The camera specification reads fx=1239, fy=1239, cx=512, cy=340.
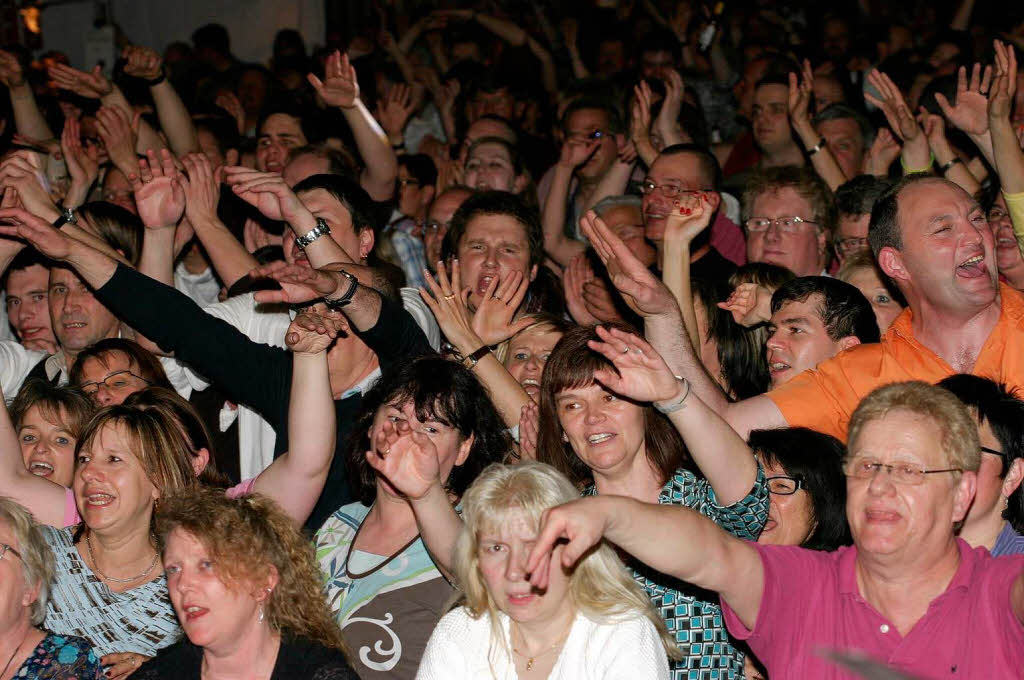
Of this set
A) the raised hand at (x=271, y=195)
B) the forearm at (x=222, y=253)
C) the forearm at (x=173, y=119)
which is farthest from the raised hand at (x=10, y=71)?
the raised hand at (x=271, y=195)

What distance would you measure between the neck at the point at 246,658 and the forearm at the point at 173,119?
376 centimetres

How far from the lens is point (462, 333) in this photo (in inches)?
155

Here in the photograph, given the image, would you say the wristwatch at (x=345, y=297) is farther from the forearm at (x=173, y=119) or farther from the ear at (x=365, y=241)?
the forearm at (x=173, y=119)

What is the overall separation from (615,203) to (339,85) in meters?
1.37

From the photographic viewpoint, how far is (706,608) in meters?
2.96

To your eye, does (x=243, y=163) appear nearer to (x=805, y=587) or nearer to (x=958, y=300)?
(x=958, y=300)

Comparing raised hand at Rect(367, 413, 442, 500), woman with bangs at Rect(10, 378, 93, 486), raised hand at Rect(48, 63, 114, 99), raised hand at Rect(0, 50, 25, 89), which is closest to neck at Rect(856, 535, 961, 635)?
raised hand at Rect(367, 413, 442, 500)

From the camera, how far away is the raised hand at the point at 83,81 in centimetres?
584

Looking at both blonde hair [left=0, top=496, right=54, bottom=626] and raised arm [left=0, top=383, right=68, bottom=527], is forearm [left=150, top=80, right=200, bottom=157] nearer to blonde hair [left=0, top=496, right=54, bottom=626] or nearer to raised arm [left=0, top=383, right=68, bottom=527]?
raised arm [left=0, top=383, right=68, bottom=527]

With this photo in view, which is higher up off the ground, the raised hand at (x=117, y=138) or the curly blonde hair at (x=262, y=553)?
the raised hand at (x=117, y=138)

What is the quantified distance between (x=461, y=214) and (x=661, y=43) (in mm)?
3634

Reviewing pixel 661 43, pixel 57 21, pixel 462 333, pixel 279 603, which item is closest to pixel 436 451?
pixel 279 603

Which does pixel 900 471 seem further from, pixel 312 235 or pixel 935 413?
pixel 312 235

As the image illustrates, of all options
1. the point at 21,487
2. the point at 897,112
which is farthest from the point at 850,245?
the point at 21,487
